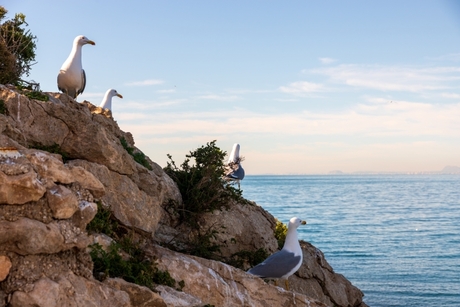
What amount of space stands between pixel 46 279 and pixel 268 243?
25.0ft

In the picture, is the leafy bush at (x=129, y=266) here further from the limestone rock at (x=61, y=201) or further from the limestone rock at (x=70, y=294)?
the limestone rock at (x=61, y=201)

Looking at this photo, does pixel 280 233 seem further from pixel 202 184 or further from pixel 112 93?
pixel 112 93

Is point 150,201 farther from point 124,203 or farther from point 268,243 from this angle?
point 268,243

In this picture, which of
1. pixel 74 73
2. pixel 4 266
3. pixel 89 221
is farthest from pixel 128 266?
pixel 74 73

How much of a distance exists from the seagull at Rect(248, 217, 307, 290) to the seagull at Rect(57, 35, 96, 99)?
5.43m

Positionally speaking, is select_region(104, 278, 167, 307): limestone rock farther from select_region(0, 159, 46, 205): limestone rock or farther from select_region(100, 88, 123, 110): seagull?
select_region(100, 88, 123, 110): seagull

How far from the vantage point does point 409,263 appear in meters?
30.2

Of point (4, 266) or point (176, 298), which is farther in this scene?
point (176, 298)

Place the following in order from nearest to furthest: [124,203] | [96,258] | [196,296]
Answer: [96,258]
[196,296]
[124,203]

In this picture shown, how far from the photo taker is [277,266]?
35.8 feet

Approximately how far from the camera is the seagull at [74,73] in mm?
12344

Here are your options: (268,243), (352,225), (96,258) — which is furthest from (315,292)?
(352,225)

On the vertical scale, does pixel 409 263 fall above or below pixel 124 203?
below

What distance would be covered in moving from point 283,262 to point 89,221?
514 centimetres
